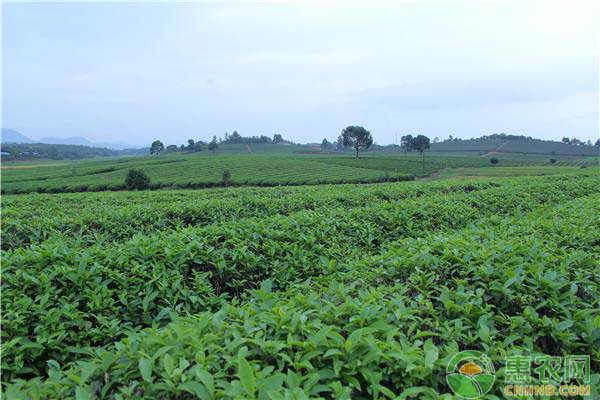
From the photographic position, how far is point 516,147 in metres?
107

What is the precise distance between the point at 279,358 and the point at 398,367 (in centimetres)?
57

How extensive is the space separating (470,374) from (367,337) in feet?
1.64

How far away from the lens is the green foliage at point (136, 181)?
1674 inches

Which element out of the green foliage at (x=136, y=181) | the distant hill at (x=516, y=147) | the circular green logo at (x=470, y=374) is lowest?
the green foliage at (x=136, y=181)

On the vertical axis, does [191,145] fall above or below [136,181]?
above

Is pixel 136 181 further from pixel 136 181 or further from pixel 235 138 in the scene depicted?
pixel 235 138

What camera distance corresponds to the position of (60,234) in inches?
211

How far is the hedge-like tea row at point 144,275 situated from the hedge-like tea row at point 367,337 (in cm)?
45

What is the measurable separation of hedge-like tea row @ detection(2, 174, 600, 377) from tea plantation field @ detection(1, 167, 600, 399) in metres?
0.02

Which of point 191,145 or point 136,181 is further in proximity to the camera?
point 191,145

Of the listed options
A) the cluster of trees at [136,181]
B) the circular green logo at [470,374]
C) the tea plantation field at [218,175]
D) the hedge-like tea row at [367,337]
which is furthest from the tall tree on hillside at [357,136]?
the circular green logo at [470,374]

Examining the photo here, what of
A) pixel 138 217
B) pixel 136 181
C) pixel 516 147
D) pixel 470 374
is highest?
pixel 516 147

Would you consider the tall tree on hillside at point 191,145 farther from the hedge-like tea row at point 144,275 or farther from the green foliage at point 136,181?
the hedge-like tea row at point 144,275

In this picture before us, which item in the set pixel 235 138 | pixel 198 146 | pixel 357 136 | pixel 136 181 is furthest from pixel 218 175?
pixel 235 138
